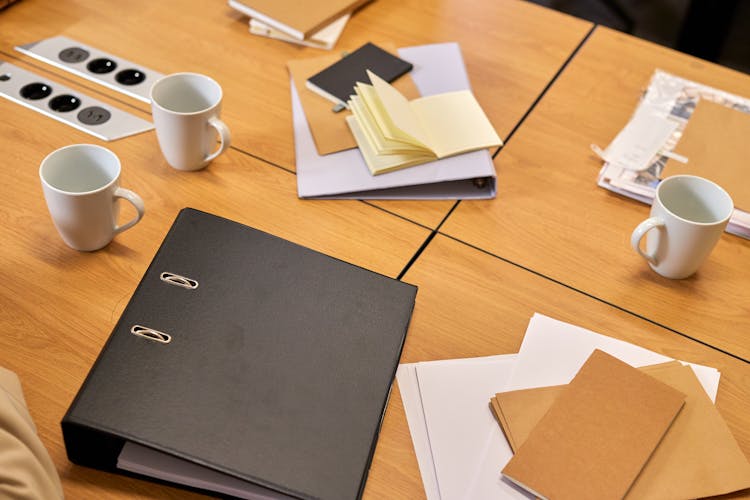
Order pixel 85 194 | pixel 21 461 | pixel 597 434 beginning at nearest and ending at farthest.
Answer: pixel 21 461, pixel 597 434, pixel 85 194

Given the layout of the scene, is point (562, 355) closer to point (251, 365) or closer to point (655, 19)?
point (251, 365)

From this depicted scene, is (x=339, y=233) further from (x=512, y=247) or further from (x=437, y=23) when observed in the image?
(x=437, y=23)

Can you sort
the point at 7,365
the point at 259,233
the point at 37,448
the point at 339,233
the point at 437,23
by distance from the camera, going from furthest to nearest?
the point at 437,23, the point at 339,233, the point at 259,233, the point at 7,365, the point at 37,448

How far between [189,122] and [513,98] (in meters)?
0.59

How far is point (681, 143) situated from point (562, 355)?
0.52 m

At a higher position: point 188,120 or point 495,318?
point 188,120

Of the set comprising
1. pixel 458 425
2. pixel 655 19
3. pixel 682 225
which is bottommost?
pixel 655 19

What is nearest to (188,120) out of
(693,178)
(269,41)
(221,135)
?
(221,135)

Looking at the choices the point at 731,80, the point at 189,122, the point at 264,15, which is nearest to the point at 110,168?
the point at 189,122

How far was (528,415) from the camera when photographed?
37.5 inches

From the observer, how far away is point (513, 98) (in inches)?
57.6

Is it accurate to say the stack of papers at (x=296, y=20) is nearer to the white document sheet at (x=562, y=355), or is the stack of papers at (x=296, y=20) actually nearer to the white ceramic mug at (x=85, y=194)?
the white ceramic mug at (x=85, y=194)

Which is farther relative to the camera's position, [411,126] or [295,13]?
[295,13]

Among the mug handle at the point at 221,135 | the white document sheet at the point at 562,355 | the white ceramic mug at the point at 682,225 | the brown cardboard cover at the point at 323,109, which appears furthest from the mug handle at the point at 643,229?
the mug handle at the point at 221,135
